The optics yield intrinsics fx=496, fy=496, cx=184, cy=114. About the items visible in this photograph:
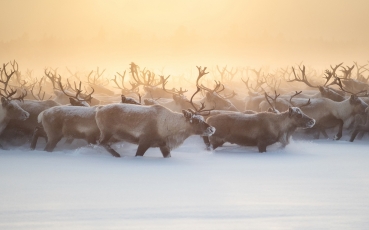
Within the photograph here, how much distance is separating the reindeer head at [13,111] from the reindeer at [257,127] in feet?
8.80

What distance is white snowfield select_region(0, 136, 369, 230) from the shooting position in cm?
307

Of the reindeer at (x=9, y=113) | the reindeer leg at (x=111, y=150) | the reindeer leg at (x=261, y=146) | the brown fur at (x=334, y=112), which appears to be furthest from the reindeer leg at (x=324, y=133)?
the reindeer at (x=9, y=113)

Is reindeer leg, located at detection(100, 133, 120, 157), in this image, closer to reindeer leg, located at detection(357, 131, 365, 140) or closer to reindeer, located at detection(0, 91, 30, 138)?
reindeer, located at detection(0, 91, 30, 138)

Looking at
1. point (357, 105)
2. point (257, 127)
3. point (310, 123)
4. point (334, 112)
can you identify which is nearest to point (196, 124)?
point (257, 127)

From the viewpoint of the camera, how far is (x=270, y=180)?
4.56 meters

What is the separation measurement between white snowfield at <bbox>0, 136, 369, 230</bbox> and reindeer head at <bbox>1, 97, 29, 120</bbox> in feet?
2.32

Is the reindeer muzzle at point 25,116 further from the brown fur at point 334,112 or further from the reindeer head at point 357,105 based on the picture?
the reindeer head at point 357,105

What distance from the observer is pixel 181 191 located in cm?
399

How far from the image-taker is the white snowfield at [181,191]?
121 inches

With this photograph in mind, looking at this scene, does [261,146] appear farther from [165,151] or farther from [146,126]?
[146,126]

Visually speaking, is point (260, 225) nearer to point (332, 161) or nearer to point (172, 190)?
point (172, 190)

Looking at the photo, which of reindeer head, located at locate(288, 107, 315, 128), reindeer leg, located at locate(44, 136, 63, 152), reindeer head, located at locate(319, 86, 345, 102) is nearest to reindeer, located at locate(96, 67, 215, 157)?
reindeer leg, located at locate(44, 136, 63, 152)

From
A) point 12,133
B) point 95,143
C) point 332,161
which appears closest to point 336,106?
point 332,161

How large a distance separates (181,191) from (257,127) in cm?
319
